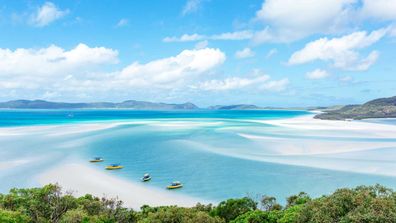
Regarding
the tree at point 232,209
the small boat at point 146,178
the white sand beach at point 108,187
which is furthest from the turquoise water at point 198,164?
the tree at point 232,209

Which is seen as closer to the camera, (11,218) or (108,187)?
(11,218)

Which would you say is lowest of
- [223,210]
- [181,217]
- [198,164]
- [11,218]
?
[198,164]

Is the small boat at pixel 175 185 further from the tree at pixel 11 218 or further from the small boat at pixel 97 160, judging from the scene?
the tree at pixel 11 218

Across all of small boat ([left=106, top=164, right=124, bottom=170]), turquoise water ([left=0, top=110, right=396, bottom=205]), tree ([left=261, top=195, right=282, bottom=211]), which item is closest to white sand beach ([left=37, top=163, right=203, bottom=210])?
turquoise water ([left=0, top=110, right=396, bottom=205])

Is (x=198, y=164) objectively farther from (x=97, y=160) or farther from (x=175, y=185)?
(x=97, y=160)

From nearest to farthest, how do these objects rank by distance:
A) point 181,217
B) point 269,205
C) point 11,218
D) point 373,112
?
point 11,218, point 181,217, point 269,205, point 373,112

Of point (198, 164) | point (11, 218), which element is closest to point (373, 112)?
point (198, 164)
